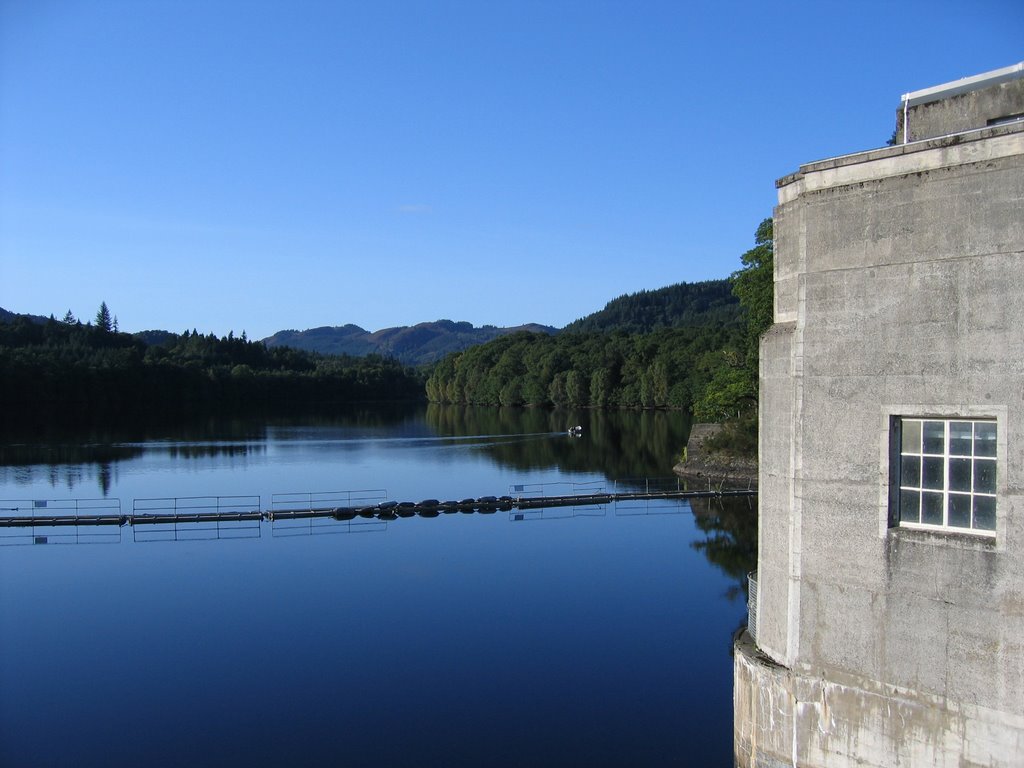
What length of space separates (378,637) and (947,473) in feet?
51.3

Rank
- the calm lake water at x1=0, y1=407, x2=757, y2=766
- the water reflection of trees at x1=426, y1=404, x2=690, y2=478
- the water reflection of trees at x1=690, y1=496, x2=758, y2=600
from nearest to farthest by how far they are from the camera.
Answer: the calm lake water at x1=0, y1=407, x2=757, y2=766 < the water reflection of trees at x1=690, y1=496, x2=758, y2=600 < the water reflection of trees at x1=426, y1=404, x2=690, y2=478

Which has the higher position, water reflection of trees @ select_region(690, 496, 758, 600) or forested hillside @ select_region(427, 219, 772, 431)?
forested hillside @ select_region(427, 219, 772, 431)

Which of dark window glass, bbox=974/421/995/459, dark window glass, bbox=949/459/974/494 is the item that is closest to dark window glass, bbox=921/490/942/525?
dark window glass, bbox=949/459/974/494

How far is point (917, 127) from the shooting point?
10.8 metres

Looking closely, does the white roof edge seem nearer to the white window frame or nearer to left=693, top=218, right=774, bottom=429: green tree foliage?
the white window frame

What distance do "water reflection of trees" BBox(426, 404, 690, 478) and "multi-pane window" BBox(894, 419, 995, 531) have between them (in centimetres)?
4325

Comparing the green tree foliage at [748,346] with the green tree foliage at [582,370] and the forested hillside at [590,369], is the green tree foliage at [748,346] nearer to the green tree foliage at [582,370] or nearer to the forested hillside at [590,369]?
the forested hillside at [590,369]

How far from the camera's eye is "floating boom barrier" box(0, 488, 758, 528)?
123 ft

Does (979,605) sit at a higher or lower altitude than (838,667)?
higher

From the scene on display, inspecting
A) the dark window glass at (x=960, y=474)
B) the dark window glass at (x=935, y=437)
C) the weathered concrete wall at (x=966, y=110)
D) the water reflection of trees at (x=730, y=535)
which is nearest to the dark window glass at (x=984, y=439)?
the dark window glass at (x=960, y=474)

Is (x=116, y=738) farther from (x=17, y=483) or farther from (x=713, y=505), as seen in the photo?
(x=17, y=483)

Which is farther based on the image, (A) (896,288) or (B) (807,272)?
(B) (807,272)

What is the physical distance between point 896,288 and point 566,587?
18.8 meters

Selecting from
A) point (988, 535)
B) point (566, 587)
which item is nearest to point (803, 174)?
point (988, 535)
